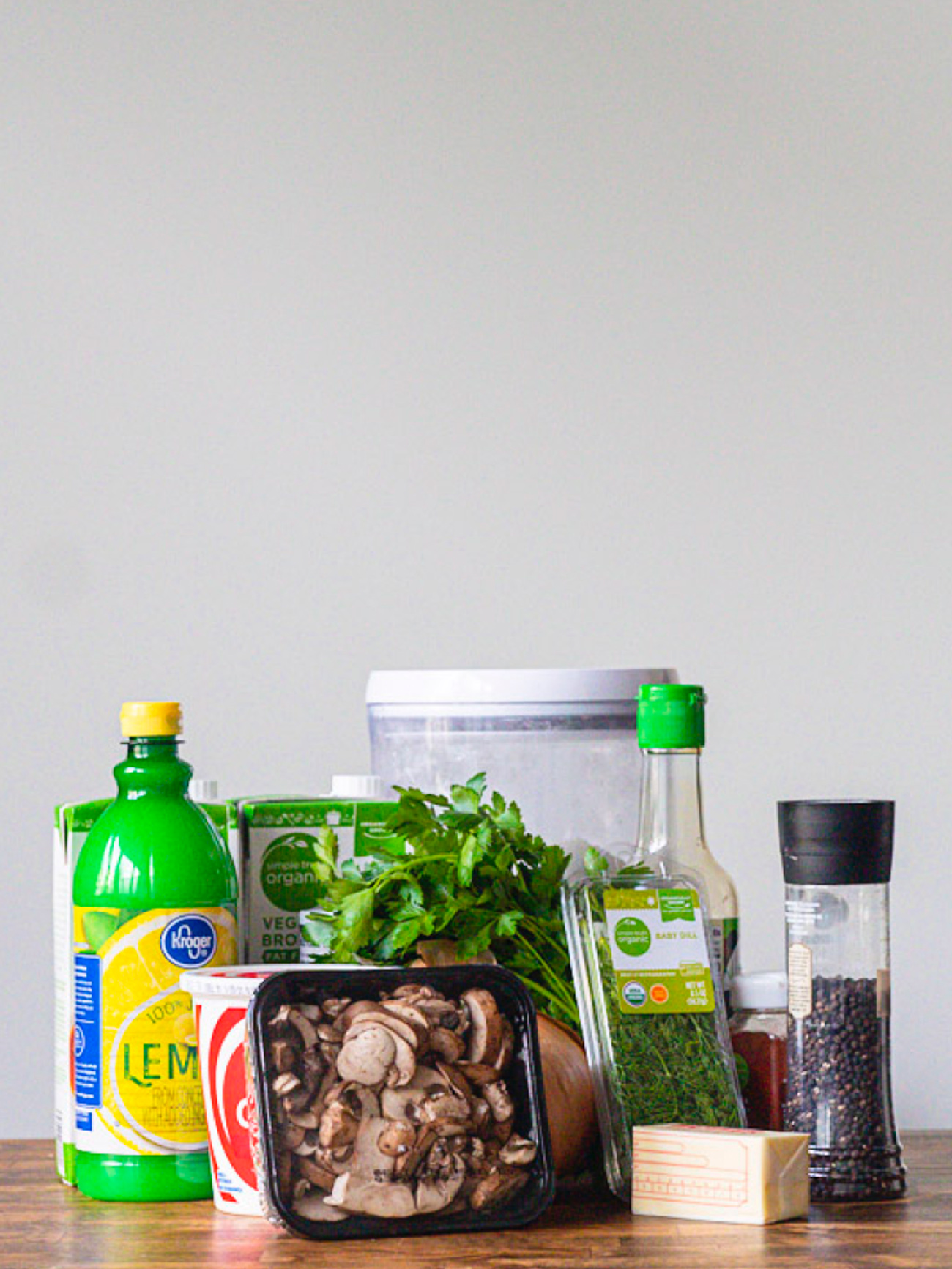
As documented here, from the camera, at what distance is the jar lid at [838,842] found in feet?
2.68

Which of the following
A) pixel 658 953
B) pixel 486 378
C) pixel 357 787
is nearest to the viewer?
pixel 658 953

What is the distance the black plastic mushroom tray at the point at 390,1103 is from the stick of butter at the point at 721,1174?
0.19ft

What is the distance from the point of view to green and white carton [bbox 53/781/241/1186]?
86cm

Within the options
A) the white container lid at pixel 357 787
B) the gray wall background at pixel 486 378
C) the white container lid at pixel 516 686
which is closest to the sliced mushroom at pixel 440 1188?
the white container lid at pixel 357 787

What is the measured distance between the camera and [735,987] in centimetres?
89

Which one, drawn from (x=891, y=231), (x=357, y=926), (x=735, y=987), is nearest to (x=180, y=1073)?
(x=357, y=926)

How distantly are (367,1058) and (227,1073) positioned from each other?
0.08 metres

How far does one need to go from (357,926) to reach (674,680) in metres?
0.34

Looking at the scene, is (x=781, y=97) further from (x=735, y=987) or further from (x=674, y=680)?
(x=735, y=987)

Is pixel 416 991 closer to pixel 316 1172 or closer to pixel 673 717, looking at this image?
pixel 316 1172

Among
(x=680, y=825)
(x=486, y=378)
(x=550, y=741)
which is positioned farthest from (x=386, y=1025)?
(x=486, y=378)

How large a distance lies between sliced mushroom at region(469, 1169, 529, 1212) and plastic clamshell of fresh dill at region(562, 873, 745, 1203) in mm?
75

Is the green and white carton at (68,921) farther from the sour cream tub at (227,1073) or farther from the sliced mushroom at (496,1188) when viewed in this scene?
the sliced mushroom at (496,1188)

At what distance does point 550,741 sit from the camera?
42.8 inches
